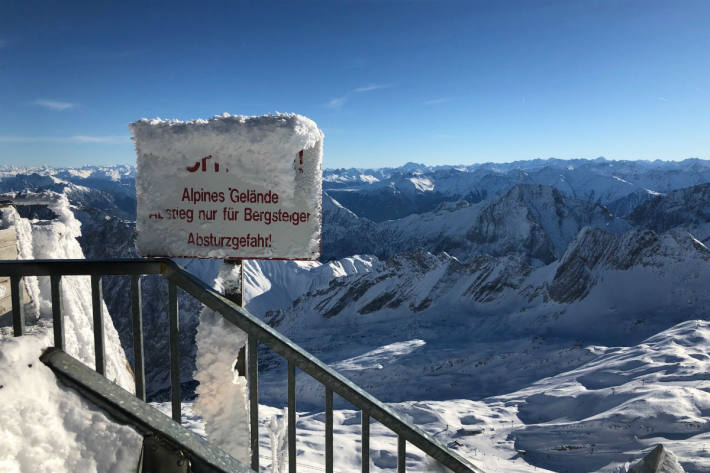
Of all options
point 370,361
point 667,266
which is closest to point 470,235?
point 667,266

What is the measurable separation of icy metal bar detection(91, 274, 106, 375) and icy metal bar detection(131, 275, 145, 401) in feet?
0.54

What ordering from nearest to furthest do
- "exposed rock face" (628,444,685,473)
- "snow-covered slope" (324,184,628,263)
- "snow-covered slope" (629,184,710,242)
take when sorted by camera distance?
1. "exposed rock face" (628,444,685,473)
2. "snow-covered slope" (629,184,710,242)
3. "snow-covered slope" (324,184,628,263)

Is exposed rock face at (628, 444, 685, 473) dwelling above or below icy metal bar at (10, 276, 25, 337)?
below

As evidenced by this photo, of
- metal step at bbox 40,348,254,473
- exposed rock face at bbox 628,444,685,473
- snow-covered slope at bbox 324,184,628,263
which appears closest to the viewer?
metal step at bbox 40,348,254,473

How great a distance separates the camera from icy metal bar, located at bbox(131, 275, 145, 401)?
251 centimetres

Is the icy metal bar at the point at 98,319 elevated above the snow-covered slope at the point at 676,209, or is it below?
above

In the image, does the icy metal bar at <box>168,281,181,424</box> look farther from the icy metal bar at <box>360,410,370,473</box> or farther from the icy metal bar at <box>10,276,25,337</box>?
the icy metal bar at <box>360,410,370,473</box>

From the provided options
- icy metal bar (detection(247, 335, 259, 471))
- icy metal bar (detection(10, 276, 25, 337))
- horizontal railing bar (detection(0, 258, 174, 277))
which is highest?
horizontal railing bar (detection(0, 258, 174, 277))

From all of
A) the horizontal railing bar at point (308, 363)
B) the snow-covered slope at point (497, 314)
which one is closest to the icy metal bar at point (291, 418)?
the horizontal railing bar at point (308, 363)

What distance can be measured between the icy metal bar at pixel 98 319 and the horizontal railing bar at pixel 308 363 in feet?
1.17

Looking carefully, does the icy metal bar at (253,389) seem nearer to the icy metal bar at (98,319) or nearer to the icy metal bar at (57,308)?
the icy metal bar at (98,319)

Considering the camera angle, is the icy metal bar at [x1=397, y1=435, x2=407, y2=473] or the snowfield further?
the icy metal bar at [x1=397, y1=435, x2=407, y2=473]

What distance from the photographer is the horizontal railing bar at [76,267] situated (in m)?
2.36

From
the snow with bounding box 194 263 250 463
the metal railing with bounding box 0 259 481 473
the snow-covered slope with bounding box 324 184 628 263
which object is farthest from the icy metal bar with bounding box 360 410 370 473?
the snow-covered slope with bounding box 324 184 628 263
